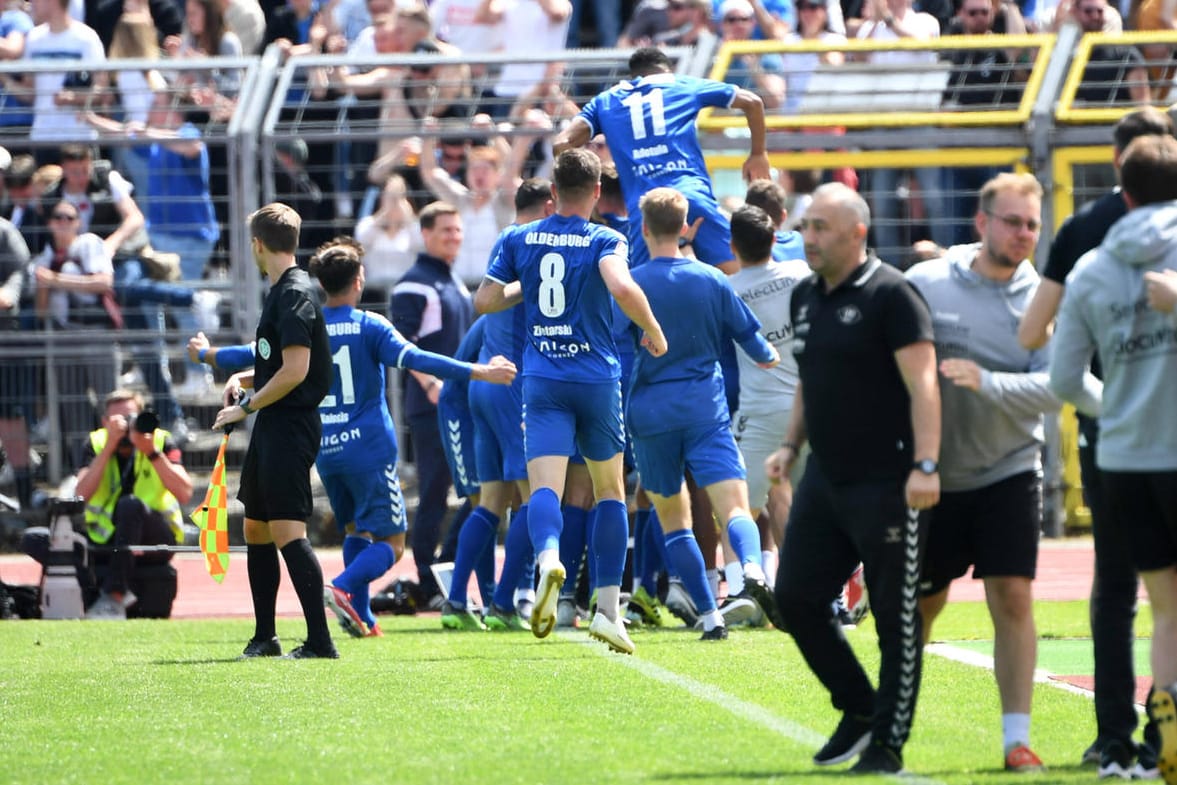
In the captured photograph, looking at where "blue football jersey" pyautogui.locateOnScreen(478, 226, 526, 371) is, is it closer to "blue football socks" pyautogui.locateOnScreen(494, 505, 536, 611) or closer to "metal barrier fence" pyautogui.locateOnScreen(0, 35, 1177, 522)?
"blue football socks" pyautogui.locateOnScreen(494, 505, 536, 611)

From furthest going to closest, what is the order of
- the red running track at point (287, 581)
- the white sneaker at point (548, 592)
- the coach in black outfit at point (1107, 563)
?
the red running track at point (287, 581) → the white sneaker at point (548, 592) → the coach in black outfit at point (1107, 563)

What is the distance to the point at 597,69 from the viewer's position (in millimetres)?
17141

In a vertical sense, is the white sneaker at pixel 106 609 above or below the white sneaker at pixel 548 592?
below

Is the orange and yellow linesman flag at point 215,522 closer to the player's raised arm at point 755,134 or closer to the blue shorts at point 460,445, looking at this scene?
the blue shorts at point 460,445

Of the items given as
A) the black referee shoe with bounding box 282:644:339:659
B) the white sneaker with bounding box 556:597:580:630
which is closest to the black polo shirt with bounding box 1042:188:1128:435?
the black referee shoe with bounding box 282:644:339:659

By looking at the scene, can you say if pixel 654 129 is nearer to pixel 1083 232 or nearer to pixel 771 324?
pixel 771 324

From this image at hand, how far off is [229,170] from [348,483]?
5.56m

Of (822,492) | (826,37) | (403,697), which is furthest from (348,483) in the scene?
(826,37)

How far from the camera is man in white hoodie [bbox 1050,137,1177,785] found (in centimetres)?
605

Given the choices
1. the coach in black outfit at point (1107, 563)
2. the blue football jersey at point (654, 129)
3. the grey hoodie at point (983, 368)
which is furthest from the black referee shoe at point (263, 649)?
the coach in black outfit at point (1107, 563)

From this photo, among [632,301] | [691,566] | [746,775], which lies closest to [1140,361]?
[746,775]

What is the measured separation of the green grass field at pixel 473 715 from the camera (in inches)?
256

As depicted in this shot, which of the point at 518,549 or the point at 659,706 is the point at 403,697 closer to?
the point at 659,706

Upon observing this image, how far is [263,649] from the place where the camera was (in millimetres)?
10156
